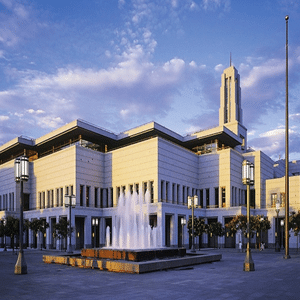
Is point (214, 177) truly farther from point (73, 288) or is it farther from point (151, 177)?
point (73, 288)

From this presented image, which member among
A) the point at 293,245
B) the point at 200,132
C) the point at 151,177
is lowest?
the point at 293,245

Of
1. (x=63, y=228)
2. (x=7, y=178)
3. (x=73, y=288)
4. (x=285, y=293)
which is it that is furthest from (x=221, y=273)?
(x=7, y=178)

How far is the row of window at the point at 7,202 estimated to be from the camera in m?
68.0

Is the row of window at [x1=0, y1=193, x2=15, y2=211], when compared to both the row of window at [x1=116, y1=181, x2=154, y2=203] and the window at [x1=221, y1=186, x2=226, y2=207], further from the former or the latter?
the window at [x1=221, y1=186, x2=226, y2=207]

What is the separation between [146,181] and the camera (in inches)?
2169

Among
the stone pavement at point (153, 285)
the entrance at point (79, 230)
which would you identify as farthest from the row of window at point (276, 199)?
the stone pavement at point (153, 285)

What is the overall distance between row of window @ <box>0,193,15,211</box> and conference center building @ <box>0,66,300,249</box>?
180mm

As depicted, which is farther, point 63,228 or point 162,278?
point 63,228

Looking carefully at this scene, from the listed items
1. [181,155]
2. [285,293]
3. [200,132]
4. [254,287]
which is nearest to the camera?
[285,293]

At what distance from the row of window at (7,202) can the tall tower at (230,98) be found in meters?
48.8

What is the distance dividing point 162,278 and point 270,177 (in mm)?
53669

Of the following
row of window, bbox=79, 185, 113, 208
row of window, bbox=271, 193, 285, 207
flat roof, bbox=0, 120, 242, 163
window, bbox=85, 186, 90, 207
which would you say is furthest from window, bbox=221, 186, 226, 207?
window, bbox=85, 186, 90, 207

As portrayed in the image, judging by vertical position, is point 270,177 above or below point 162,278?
above

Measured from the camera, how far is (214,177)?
6069cm
